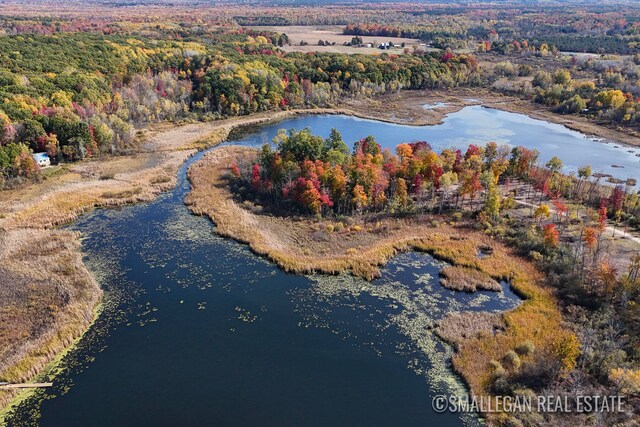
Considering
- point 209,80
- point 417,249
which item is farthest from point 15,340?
point 209,80

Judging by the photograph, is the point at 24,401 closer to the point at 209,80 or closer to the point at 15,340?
the point at 15,340

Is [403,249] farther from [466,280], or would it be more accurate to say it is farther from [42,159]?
[42,159]

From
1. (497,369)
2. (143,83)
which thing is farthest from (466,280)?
(143,83)

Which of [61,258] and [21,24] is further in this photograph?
[21,24]

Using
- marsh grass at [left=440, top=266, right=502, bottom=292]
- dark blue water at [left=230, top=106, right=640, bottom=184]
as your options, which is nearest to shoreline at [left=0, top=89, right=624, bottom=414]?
dark blue water at [left=230, top=106, right=640, bottom=184]

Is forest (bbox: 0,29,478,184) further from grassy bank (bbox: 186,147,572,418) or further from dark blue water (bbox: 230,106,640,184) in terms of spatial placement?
grassy bank (bbox: 186,147,572,418)
